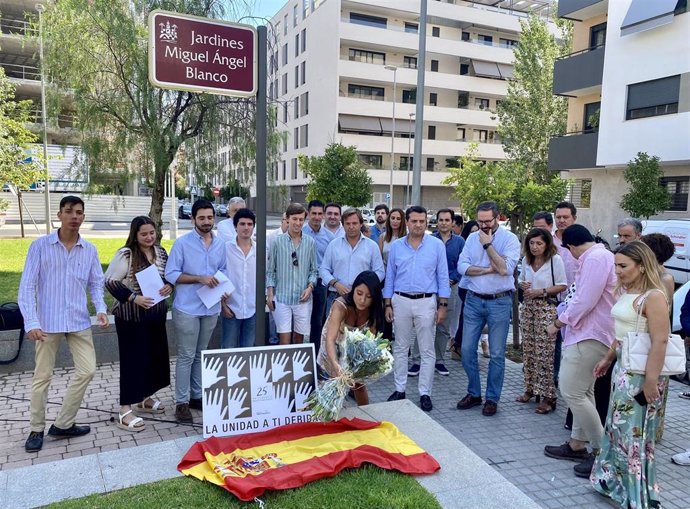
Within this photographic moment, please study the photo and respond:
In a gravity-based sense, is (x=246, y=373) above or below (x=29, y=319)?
below

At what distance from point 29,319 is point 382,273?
141 inches

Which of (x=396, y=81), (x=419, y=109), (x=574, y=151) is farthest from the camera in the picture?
(x=396, y=81)

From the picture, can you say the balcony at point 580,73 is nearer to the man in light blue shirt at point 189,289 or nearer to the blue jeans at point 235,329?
the blue jeans at point 235,329

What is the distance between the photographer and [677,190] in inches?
787

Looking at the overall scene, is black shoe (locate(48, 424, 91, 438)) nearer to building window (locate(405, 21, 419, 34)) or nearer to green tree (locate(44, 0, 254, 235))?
green tree (locate(44, 0, 254, 235))

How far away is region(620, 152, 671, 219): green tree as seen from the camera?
1817 centimetres

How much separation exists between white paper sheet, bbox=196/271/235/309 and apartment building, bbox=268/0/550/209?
35731 millimetres

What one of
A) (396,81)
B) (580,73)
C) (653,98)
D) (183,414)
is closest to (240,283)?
(183,414)

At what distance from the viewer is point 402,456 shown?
3648 millimetres

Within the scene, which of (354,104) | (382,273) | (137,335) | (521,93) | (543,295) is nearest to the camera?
(137,335)

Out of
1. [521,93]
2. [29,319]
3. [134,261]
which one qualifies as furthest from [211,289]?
[521,93]

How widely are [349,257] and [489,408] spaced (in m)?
2.24

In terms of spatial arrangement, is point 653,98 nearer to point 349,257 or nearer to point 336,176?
point 336,176

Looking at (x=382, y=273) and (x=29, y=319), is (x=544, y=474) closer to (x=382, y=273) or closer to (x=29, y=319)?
(x=382, y=273)
